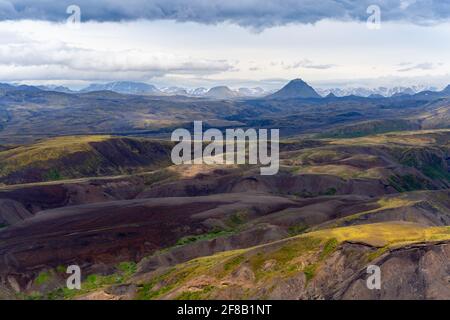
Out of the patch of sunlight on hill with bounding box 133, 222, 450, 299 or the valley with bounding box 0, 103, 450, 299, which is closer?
the valley with bounding box 0, 103, 450, 299

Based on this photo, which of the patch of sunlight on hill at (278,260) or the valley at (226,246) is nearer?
the valley at (226,246)

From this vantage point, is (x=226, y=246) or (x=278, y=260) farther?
(x=226, y=246)

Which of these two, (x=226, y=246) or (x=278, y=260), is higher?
(x=278, y=260)
